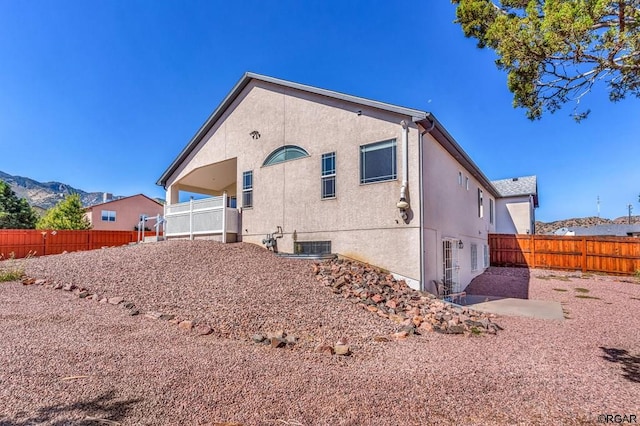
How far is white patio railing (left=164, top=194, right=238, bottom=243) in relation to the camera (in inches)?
506

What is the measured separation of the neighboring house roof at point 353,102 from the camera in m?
8.90

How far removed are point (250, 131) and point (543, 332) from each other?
11807 millimetres

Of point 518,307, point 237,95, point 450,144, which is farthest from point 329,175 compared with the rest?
point 518,307

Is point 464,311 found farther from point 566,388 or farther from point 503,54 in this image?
point 503,54

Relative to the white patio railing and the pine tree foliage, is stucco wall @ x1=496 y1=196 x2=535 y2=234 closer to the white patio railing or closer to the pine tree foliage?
the white patio railing

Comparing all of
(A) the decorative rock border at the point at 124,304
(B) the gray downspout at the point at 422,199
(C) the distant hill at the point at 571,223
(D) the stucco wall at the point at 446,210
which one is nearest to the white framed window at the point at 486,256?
(D) the stucco wall at the point at 446,210

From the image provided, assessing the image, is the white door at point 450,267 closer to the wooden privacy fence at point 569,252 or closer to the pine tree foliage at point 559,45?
the pine tree foliage at point 559,45

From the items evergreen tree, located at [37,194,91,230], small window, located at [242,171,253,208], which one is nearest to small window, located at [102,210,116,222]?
evergreen tree, located at [37,194,91,230]

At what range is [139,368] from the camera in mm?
3855

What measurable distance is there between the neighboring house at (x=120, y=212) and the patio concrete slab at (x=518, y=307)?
1234 inches

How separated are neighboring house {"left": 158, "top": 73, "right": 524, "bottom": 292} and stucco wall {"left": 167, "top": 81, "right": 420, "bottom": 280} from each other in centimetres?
4

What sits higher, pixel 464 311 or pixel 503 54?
pixel 503 54

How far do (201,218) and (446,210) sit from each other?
1002 centimetres

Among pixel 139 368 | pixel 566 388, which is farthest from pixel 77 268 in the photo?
pixel 566 388
